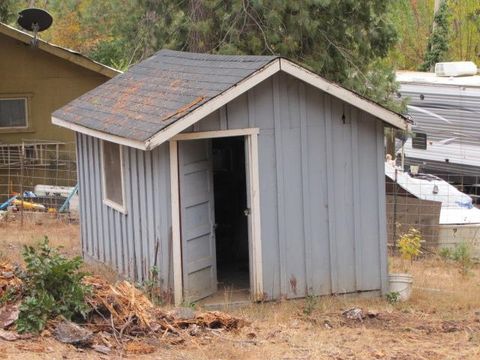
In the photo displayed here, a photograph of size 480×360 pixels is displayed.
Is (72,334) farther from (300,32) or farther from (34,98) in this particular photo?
(34,98)

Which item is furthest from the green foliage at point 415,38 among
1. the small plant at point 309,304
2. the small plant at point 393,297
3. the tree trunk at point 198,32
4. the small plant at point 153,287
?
the small plant at point 153,287

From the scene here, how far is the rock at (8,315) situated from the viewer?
784 cm

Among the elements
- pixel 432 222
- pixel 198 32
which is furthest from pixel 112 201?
pixel 198 32

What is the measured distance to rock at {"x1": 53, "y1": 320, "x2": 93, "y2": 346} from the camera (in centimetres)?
766

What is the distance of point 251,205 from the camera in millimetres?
10562

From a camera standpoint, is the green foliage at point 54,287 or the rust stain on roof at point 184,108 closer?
the green foliage at point 54,287

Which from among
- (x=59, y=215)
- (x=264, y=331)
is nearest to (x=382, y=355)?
(x=264, y=331)

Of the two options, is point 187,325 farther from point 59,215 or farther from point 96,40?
point 96,40

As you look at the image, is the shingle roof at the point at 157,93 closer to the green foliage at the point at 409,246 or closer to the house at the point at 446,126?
the green foliage at the point at 409,246

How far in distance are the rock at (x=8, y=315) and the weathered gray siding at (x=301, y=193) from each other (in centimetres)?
259

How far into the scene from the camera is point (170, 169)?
10.3m

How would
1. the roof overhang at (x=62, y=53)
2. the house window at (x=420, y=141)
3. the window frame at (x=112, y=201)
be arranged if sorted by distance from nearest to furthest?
1. the window frame at (x=112, y=201)
2. the roof overhang at (x=62, y=53)
3. the house window at (x=420, y=141)

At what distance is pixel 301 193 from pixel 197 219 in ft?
4.21

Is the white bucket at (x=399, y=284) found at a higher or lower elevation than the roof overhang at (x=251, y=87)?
lower
